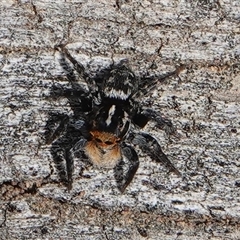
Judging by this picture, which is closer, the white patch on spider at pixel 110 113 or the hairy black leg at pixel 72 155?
the hairy black leg at pixel 72 155

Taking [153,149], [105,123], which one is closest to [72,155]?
[105,123]

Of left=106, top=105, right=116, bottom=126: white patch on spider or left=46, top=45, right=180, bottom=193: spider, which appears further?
left=106, top=105, right=116, bottom=126: white patch on spider

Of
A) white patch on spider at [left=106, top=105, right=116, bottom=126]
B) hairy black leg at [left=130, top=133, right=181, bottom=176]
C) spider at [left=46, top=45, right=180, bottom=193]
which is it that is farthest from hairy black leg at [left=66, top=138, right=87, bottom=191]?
hairy black leg at [left=130, top=133, right=181, bottom=176]

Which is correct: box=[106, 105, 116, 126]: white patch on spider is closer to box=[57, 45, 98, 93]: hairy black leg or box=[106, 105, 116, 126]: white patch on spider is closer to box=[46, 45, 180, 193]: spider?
box=[46, 45, 180, 193]: spider

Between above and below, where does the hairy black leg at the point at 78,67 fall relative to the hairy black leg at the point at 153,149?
above

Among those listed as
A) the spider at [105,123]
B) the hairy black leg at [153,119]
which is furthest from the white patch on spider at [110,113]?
the hairy black leg at [153,119]

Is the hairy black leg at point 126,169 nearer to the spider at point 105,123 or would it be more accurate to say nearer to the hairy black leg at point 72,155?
the spider at point 105,123

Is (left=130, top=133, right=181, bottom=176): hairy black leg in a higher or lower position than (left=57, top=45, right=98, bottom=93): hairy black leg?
lower

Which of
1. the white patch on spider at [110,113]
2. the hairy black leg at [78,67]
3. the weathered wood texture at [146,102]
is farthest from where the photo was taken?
the white patch on spider at [110,113]

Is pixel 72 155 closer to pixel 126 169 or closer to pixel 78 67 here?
pixel 126 169
